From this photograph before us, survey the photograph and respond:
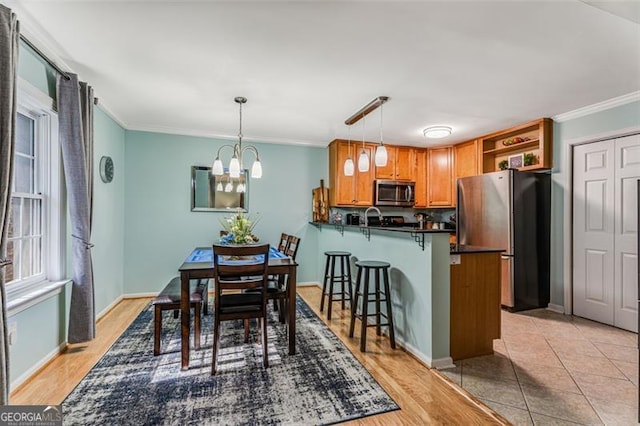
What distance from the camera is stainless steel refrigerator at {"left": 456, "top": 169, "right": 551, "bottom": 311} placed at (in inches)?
145

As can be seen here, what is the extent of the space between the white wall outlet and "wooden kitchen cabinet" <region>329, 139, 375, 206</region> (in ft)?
12.3

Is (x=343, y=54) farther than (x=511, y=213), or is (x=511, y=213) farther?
(x=511, y=213)

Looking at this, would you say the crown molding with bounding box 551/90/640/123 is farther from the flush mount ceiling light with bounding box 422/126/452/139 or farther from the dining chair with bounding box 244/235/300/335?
the dining chair with bounding box 244/235/300/335

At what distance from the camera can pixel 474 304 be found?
2527 millimetres

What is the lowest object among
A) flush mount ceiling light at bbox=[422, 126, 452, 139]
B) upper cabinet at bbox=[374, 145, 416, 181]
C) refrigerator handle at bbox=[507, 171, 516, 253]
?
refrigerator handle at bbox=[507, 171, 516, 253]

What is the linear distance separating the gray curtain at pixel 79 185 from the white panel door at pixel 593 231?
5133 mm

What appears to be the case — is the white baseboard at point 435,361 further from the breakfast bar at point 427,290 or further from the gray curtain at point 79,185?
the gray curtain at point 79,185

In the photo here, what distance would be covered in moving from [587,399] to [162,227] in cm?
473

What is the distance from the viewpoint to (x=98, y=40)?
2094mm

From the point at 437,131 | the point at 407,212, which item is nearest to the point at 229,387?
the point at 437,131

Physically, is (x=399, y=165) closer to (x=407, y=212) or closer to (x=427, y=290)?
(x=407, y=212)

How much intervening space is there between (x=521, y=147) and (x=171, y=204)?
505 centimetres

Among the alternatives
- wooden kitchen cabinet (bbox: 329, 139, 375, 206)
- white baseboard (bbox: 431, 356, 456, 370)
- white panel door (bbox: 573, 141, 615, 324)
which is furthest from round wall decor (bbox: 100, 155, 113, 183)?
white panel door (bbox: 573, 141, 615, 324)

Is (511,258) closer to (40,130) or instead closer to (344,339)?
(344,339)
